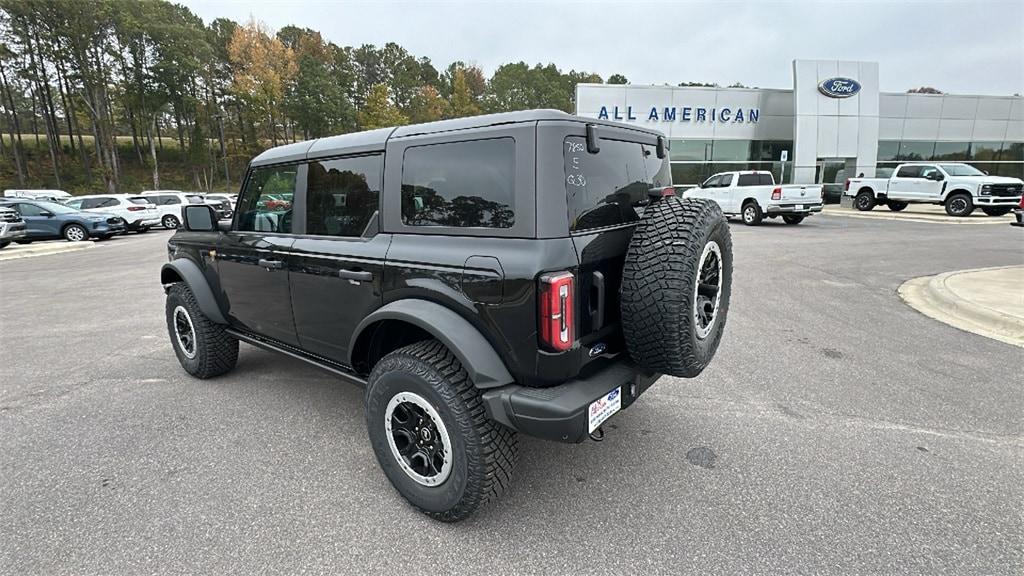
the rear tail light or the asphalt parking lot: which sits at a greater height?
the rear tail light

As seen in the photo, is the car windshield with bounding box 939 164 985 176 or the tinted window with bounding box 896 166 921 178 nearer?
the car windshield with bounding box 939 164 985 176

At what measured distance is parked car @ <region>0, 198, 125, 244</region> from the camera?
634 inches

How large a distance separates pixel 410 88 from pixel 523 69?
18477 mm

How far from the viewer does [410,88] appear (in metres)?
56.3

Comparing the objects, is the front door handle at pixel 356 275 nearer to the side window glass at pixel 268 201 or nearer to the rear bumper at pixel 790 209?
the side window glass at pixel 268 201

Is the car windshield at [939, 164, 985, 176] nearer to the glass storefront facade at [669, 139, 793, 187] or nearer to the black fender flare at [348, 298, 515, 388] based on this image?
the glass storefront facade at [669, 139, 793, 187]

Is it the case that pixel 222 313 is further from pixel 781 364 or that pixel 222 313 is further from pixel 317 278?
pixel 781 364

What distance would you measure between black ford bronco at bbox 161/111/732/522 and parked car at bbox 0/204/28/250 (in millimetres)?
17435

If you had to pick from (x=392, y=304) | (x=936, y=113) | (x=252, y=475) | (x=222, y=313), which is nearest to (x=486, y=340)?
(x=392, y=304)

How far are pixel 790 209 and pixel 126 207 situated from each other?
23793 mm

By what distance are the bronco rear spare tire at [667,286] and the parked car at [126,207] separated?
21.8m

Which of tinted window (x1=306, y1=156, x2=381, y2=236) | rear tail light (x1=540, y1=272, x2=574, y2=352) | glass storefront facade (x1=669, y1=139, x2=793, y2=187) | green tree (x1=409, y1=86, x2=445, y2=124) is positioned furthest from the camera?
green tree (x1=409, y1=86, x2=445, y2=124)

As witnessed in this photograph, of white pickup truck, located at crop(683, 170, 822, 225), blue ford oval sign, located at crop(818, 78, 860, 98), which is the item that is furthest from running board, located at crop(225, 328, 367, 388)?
blue ford oval sign, located at crop(818, 78, 860, 98)

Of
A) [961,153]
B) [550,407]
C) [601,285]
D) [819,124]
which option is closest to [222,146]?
[819,124]
